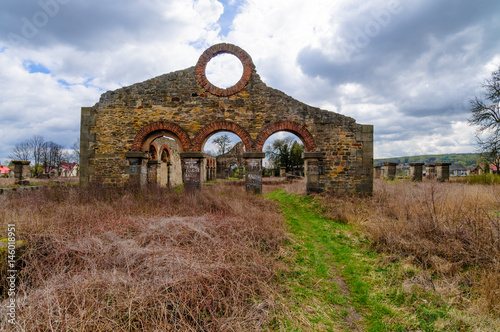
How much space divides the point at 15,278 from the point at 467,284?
600cm

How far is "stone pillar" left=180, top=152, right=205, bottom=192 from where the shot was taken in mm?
10300

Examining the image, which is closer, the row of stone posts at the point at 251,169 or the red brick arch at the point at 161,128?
the row of stone posts at the point at 251,169

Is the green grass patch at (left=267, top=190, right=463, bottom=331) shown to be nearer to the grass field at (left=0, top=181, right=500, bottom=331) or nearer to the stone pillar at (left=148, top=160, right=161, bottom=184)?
the grass field at (left=0, top=181, right=500, bottom=331)

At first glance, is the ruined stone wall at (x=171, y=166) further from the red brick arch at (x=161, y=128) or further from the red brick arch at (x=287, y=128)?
the red brick arch at (x=287, y=128)

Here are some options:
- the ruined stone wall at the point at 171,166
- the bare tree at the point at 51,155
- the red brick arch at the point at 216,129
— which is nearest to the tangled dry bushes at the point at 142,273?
the red brick arch at the point at 216,129

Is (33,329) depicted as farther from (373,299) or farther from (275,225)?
(275,225)

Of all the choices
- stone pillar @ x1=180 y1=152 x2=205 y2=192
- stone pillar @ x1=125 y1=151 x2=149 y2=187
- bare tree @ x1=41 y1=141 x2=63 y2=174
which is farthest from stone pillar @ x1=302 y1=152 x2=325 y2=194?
bare tree @ x1=41 y1=141 x2=63 y2=174

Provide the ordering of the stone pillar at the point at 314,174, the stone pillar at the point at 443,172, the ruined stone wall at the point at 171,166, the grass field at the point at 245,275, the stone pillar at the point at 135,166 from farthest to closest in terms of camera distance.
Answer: the ruined stone wall at the point at 171,166, the stone pillar at the point at 443,172, the stone pillar at the point at 135,166, the stone pillar at the point at 314,174, the grass field at the point at 245,275

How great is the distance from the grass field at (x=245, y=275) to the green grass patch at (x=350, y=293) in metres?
0.02

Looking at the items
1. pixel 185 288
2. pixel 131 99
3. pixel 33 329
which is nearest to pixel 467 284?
pixel 185 288

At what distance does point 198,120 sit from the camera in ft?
34.4

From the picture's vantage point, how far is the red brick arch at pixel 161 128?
411 inches

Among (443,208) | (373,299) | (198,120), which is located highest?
(198,120)

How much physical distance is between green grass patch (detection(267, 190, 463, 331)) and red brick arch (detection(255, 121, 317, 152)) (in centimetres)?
536
